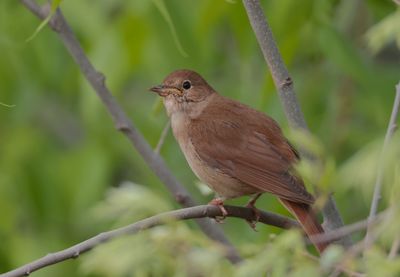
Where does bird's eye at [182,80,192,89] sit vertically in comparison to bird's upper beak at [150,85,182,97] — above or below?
below

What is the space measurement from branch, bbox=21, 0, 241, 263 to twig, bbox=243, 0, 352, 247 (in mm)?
987

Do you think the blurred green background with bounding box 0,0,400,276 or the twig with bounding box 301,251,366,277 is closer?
the twig with bounding box 301,251,366,277

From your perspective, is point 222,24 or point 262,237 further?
A: point 222,24

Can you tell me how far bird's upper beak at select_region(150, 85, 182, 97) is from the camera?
232 inches

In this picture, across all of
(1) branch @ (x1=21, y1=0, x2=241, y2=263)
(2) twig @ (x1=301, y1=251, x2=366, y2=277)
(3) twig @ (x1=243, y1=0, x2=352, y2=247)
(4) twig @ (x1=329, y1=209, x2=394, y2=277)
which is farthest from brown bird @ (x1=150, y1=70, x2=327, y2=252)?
(4) twig @ (x1=329, y1=209, x2=394, y2=277)

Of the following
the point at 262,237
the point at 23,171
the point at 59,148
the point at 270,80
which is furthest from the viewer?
the point at 59,148

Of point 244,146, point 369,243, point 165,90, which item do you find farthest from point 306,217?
point 369,243

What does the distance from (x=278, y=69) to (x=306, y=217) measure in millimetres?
865

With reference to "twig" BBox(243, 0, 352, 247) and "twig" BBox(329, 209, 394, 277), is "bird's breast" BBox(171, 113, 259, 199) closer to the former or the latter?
"twig" BBox(243, 0, 352, 247)

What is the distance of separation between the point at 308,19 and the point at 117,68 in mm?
1660

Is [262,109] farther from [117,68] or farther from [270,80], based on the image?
[117,68]

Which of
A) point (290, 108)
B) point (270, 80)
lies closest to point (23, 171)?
point (270, 80)

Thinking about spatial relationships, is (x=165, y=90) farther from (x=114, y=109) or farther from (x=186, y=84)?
(x=114, y=109)

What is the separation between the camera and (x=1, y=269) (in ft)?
21.3
